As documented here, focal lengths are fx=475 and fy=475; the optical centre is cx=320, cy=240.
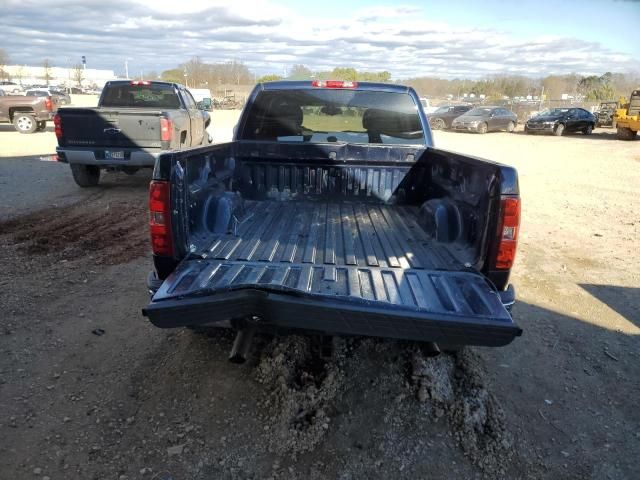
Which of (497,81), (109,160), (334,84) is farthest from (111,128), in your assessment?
(497,81)

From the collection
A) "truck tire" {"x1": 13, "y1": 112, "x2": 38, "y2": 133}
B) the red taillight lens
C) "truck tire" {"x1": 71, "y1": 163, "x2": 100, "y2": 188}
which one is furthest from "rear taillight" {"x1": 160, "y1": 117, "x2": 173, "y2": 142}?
"truck tire" {"x1": 13, "y1": 112, "x2": 38, "y2": 133}

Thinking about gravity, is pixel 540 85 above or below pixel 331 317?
above

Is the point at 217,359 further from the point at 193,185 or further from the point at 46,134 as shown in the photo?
the point at 46,134

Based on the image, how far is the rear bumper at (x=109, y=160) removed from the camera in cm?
852

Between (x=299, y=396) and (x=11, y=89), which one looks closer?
(x=299, y=396)

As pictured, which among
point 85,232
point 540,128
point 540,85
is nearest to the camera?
point 85,232

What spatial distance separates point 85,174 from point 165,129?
210 centimetres

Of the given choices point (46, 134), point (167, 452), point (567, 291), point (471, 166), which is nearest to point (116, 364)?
point (167, 452)

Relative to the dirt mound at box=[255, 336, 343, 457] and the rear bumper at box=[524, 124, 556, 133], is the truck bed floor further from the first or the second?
the rear bumper at box=[524, 124, 556, 133]

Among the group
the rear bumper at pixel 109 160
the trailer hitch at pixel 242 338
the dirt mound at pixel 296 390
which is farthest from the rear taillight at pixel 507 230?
the rear bumper at pixel 109 160

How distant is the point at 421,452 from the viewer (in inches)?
107

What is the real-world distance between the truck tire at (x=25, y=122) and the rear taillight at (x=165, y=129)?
13685 mm

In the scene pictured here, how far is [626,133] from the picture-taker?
23.4 meters

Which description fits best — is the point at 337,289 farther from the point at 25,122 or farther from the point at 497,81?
the point at 497,81
